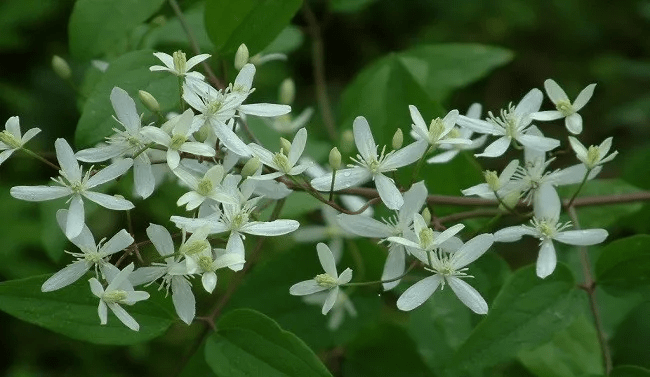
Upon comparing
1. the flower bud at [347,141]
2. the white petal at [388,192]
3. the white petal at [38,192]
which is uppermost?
the white petal at [38,192]

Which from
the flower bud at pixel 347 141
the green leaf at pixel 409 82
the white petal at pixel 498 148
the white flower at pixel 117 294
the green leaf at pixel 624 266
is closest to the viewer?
the white flower at pixel 117 294

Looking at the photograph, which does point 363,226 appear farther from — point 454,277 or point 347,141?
point 347,141

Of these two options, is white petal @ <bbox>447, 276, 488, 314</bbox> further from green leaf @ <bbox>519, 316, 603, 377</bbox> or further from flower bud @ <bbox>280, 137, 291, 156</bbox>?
green leaf @ <bbox>519, 316, 603, 377</bbox>

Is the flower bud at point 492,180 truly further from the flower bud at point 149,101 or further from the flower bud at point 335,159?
the flower bud at point 149,101

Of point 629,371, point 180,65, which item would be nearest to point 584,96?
point 629,371

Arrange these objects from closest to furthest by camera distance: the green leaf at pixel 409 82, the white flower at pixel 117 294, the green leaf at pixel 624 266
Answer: the white flower at pixel 117 294, the green leaf at pixel 624 266, the green leaf at pixel 409 82

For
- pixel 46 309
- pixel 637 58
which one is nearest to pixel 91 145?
pixel 46 309

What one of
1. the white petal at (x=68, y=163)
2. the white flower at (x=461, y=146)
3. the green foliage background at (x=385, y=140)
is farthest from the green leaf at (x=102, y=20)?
the white flower at (x=461, y=146)

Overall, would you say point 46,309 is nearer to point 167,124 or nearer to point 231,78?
point 167,124
